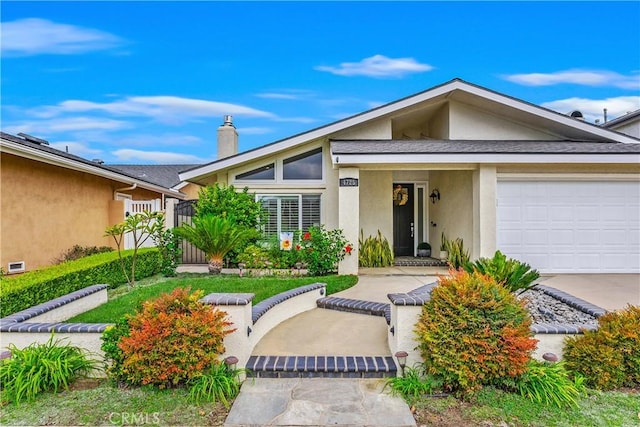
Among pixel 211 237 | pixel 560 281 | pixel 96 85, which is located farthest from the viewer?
pixel 96 85

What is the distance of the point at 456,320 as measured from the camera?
153 inches

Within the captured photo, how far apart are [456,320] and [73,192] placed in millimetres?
11382

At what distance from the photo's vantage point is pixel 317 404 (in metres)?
3.67

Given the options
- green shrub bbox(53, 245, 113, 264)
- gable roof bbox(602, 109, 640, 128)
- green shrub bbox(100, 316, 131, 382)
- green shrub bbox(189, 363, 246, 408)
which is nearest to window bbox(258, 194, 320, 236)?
green shrub bbox(53, 245, 113, 264)

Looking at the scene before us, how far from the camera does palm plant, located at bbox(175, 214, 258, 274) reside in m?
9.49

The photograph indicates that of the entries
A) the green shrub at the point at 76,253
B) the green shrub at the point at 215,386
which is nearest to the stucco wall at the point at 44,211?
the green shrub at the point at 76,253

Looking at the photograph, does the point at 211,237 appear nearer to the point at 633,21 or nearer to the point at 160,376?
the point at 160,376

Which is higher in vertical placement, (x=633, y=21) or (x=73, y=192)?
(x=633, y=21)

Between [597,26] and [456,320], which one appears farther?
[597,26]

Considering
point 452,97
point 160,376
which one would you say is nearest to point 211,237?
point 160,376

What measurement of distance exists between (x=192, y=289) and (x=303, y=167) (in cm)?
510

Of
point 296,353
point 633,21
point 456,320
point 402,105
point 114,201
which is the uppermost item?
point 633,21

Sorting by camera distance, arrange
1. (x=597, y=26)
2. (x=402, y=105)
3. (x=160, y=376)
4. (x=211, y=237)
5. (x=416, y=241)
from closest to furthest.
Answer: (x=160, y=376) → (x=211, y=237) → (x=402, y=105) → (x=597, y=26) → (x=416, y=241)

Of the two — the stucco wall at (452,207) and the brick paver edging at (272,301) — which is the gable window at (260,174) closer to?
the brick paver edging at (272,301)
